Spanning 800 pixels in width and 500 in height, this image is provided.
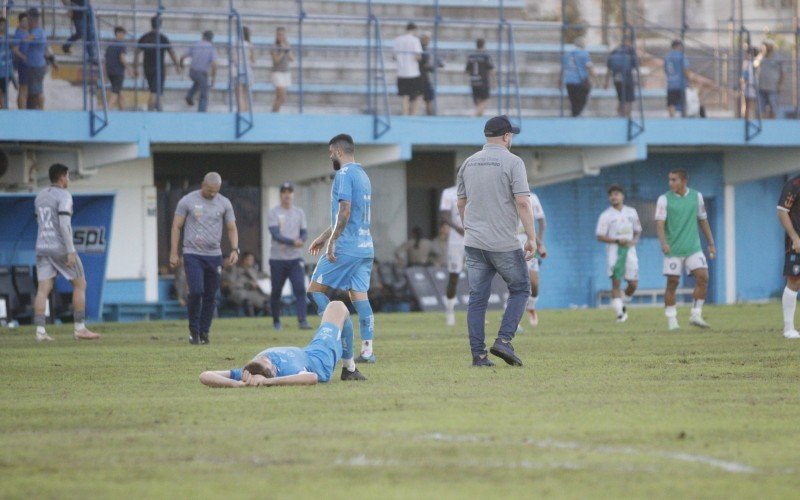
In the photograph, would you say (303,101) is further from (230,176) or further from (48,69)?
(48,69)

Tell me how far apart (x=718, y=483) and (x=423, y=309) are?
2222 cm

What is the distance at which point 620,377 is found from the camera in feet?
39.1

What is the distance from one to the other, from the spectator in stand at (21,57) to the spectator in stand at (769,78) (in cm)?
1480

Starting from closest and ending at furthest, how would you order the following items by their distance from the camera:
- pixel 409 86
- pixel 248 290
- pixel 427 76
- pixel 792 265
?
1. pixel 792 265
2. pixel 248 290
3. pixel 409 86
4. pixel 427 76

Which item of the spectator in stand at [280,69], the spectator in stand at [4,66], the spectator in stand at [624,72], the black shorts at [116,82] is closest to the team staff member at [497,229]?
the spectator in stand at [4,66]

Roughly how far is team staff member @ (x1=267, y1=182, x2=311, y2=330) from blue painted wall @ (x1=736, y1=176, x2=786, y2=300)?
1618cm

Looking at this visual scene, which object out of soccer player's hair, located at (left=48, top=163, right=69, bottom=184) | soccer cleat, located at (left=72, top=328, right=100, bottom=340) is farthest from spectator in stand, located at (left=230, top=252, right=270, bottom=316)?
soccer player's hair, located at (left=48, top=163, right=69, bottom=184)

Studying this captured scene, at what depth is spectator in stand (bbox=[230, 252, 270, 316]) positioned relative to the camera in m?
27.5

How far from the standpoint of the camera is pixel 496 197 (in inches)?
495

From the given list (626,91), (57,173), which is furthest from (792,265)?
(626,91)

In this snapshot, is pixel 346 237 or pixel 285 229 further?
pixel 285 229

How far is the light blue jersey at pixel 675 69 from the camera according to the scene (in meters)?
30.3

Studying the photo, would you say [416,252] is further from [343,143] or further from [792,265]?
[343,143]

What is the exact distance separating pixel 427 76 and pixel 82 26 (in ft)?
21.3
